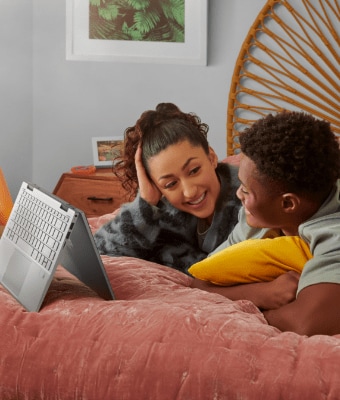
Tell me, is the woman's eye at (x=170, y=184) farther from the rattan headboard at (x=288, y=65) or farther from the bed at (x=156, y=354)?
the rattan headboard at (x=288, y=65)

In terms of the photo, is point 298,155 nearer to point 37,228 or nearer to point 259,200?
point 259,200

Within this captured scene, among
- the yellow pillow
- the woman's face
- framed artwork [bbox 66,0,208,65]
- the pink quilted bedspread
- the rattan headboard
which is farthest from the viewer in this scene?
framed artwork [bbox 66,0,208,65]

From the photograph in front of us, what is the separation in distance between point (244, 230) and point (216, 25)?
6.96ft

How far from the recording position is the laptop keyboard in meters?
1.64

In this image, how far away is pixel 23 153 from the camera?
419 cm

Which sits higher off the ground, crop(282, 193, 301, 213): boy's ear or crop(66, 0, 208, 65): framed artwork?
crop(66, 0, 208, 65): framed artwork

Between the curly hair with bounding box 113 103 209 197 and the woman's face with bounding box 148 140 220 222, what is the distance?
0.08 ft

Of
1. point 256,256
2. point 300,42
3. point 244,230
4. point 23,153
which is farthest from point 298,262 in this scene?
point 23,153

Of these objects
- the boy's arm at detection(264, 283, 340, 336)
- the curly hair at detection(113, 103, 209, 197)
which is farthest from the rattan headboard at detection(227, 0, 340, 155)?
the boy's arm at detection(264, 283, 340, 336)

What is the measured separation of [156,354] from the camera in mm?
1396

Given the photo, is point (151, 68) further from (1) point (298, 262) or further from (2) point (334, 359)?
(2) point (334, 359)

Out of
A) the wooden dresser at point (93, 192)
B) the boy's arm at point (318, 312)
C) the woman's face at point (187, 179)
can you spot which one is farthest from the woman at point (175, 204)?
the wooden dresser at point (93, 192)

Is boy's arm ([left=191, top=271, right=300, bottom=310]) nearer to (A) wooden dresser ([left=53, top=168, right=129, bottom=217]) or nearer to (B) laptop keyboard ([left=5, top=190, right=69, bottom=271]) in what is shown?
(B) laptop keyboard ([left=5, top=190, right=69, bottom=271])

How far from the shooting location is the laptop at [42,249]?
162 centimetres
